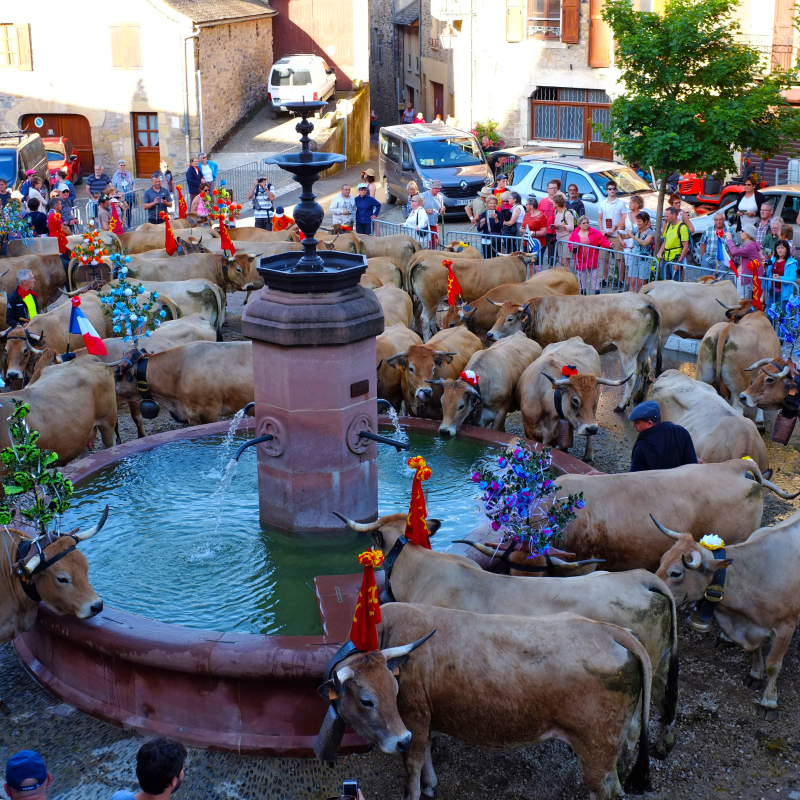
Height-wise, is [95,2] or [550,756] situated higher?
[95,2]

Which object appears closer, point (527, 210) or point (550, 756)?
point (550, 756)

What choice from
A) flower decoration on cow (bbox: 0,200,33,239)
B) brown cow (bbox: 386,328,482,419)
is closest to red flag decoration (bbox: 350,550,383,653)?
brown cow (bbox: 386,328,482,419)

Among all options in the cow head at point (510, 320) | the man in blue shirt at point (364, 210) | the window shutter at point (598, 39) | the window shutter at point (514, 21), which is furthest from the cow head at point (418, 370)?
the window shutter at point (514, 21)

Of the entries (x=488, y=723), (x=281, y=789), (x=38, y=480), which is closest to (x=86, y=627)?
(x=38, y=480)

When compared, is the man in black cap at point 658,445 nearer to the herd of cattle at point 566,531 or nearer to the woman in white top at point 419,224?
the herd of cattle at point 566,531

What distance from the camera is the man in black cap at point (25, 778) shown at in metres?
4.44

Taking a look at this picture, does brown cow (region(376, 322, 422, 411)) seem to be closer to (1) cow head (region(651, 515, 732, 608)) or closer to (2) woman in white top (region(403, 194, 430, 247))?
(1) cow head (region(651, 515, 732, 608))

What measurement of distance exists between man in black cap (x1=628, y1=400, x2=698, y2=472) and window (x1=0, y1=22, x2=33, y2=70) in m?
30.4

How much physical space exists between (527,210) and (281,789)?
514 inches

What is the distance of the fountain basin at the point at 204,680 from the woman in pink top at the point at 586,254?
10.7 m

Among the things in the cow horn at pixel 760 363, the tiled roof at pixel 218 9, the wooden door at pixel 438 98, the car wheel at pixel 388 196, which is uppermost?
the tiled roof at pixel 218 9

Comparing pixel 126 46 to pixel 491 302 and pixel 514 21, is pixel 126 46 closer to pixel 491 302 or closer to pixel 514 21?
pixel 514 21

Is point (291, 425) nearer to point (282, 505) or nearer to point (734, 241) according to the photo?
point (282, 505)

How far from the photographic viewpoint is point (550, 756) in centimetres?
640
